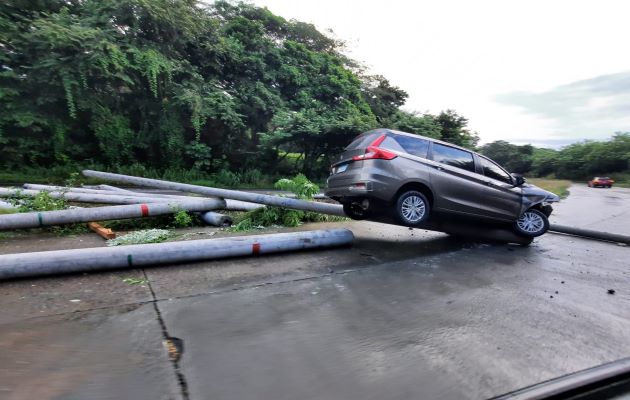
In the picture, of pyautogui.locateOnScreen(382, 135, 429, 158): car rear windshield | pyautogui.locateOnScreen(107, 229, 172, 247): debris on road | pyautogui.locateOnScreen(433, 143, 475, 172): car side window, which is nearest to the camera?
pyautogui.locateOnScreen(107, 229, 172, 247): debris on road

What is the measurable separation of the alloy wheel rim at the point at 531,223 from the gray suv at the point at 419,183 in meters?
0.24

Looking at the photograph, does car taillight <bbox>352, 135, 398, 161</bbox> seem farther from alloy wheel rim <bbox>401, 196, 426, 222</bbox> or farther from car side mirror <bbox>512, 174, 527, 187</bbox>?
car side mirror <bbox>512, 174, 527, 187</bbox>

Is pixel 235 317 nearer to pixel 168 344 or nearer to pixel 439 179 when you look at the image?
pixel 168 344

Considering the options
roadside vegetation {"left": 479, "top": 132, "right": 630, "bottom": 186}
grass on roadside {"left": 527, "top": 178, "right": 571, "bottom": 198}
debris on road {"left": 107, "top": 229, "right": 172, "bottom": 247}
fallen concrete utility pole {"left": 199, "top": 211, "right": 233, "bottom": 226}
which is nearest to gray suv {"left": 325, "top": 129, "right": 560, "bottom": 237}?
fallen concrete utility pole {"left": 199, "top": 211, "right": 233, "bottom": 226}

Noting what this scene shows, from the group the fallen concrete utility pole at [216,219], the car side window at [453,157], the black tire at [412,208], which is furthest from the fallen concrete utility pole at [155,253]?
the fallen concrete utility pole at [216,219]

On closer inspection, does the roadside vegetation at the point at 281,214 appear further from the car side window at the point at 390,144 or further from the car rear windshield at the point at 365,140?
the car side window at the point at 390,144

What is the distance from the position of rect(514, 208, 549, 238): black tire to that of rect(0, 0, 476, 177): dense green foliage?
1097 centimetres

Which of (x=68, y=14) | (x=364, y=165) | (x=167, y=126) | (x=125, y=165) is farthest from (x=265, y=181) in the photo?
(x=364, y=165)

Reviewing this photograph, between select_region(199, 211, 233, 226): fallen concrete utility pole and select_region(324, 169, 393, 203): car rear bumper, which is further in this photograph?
select_region(199, 211, 233, 226): fallen concrete utility pole

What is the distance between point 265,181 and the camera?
18562 millimetres

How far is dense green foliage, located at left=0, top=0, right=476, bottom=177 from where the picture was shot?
43.5ft

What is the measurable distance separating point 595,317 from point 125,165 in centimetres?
1703

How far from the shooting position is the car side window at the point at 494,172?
664 cm

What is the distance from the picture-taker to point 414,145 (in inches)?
236
